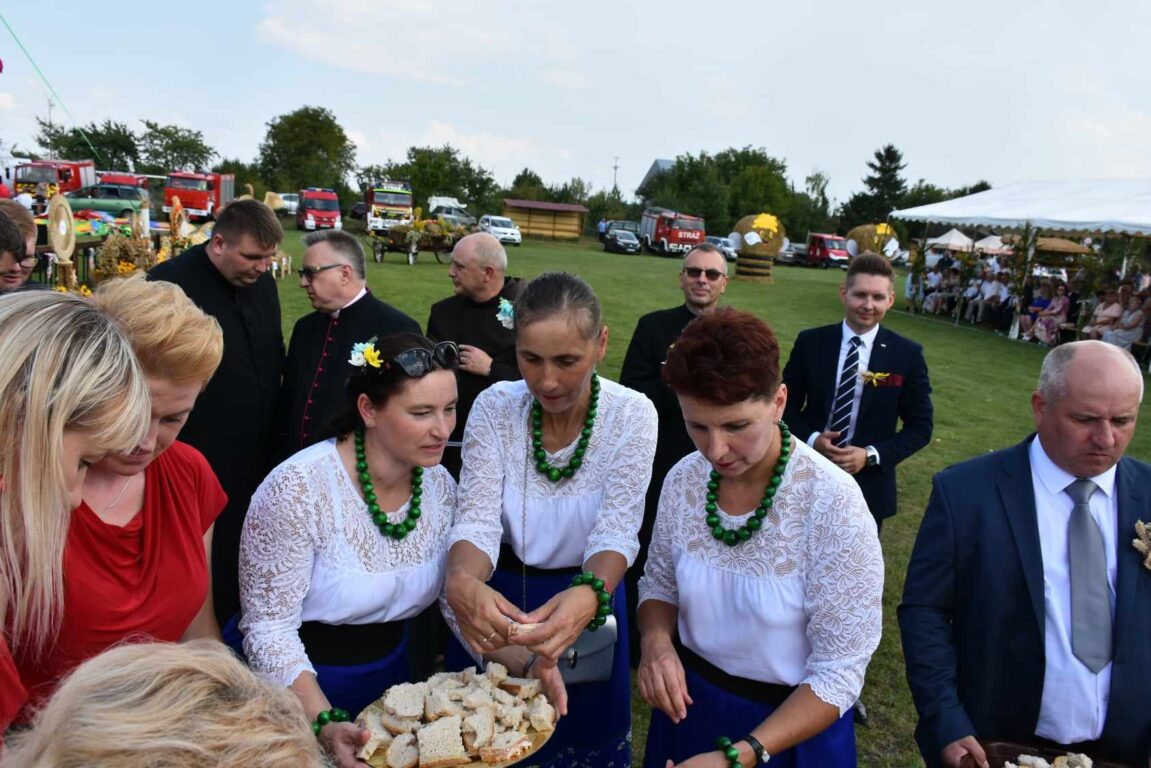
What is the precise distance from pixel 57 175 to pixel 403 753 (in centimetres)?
3359

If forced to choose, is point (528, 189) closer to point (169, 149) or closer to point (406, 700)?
point (169, 149)

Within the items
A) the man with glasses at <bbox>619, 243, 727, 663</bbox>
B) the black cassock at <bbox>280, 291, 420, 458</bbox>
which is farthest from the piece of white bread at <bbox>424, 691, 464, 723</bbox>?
the man with glasses at <bbox>619, 243, 727, 663</bbox>

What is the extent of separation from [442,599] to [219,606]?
82.1 inches

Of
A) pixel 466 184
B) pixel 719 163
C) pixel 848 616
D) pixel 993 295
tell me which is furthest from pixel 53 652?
pixel 719 163

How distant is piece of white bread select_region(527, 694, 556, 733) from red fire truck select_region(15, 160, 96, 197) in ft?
97.6

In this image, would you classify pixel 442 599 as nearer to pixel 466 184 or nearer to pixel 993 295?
pixel 993 295

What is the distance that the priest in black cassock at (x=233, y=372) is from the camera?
4281 mm

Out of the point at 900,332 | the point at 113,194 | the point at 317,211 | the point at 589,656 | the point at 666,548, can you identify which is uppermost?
the point at 113,194

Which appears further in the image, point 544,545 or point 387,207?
point 387,207

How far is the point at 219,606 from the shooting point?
4.20m

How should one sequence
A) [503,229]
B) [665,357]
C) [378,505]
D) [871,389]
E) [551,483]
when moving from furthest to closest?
[503,229] → [665,357] → [871,389] → [551,483] → [378,505]

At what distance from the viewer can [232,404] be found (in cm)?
435

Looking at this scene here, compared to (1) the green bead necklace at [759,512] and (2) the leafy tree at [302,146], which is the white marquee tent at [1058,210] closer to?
(1) the green bead necklace at [759,512]

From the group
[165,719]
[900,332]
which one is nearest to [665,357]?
[165,719]
